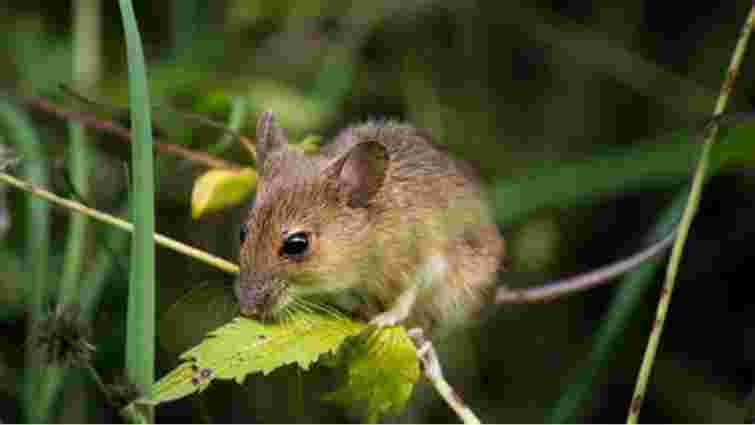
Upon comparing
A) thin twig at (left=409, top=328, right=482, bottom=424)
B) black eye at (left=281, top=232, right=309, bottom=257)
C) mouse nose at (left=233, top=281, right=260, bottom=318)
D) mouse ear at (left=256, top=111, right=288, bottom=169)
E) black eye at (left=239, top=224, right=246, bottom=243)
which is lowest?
thin twig at (left=409, top=328, right=482, bottom=424)

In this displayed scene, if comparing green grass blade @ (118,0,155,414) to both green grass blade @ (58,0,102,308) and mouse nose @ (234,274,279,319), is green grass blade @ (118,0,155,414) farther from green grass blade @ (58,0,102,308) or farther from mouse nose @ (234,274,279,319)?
green grass blade @ (58,0,102,308)

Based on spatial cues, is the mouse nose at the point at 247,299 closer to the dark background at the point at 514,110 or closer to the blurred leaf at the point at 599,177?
the dark background at the point at 514,110

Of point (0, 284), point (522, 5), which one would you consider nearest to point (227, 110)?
point (0, 284)

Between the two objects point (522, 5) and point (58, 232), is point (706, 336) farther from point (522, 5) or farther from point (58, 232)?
point (58, 232)

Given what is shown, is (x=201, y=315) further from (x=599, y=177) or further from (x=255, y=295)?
(x=599, y=177)

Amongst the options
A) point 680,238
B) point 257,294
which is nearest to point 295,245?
point 257,294

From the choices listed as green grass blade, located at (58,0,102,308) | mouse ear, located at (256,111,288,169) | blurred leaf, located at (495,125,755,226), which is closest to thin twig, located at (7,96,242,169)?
green grass blade, located at (58,0,102,308)

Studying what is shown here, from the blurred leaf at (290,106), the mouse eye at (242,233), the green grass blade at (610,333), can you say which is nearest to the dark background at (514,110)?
the blurred leaf at (290,106)
